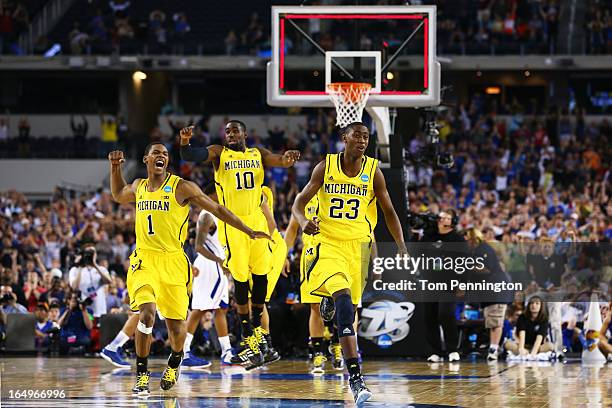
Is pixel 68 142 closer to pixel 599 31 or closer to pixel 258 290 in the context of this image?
pixel 599 31

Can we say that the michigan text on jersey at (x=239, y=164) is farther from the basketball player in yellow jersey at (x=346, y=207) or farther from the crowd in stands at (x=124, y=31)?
the crowd in stands at (x=124, y=31)

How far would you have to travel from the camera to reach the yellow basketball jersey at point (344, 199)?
11.2 meters

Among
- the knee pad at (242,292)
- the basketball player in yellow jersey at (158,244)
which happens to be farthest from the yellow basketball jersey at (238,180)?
the basketball player in yellow jersey at (158,244)

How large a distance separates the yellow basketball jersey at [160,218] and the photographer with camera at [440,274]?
5.24 metres

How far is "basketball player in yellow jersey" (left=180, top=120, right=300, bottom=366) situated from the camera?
12.5m

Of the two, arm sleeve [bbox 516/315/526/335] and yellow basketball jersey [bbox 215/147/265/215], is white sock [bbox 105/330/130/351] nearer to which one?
yellow basketball jersey [bbox 215/147/265/215]

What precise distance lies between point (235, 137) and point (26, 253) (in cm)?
1029

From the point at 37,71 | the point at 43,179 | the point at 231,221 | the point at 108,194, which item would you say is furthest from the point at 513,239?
the point at 37,71

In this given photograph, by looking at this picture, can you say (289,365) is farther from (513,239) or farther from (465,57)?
(465,57)

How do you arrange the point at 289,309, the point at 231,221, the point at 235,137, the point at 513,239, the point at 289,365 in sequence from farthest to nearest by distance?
the point at 513,239
the point at 289,309
the point at 289,365
the point at 235,137
the point at 231,221

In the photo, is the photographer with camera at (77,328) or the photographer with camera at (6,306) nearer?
the photographer with camera at (77,328)

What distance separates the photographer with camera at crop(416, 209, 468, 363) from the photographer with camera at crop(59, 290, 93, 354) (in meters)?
5.26

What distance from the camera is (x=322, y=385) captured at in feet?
40.5

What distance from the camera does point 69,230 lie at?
23453 mm
